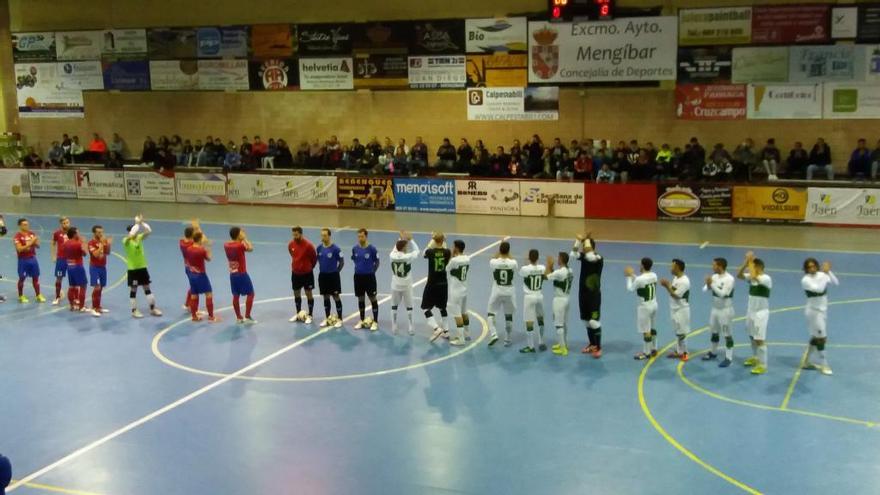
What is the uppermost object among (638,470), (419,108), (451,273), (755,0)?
(755,0)

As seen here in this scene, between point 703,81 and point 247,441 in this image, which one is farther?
point 703,81

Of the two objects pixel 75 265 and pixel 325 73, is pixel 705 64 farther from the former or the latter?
pixel 75 265

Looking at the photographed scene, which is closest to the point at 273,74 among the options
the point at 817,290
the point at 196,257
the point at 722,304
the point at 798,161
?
the point at 196,257

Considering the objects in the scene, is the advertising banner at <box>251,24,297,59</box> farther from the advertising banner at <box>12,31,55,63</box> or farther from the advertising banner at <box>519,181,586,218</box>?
the advertising banner at <box>519,181,586,218</box>

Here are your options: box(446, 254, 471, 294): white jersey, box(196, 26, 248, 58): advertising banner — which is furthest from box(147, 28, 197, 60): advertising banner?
box(446, 254, 471, 294): white jersey

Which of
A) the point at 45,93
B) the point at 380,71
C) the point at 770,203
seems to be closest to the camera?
the point at 770,203

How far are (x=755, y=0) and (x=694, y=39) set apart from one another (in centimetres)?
234

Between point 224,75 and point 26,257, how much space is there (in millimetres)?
19215

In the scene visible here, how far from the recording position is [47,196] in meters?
38.8

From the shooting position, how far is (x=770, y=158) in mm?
30734

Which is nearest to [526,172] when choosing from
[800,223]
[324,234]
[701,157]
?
[701,157]

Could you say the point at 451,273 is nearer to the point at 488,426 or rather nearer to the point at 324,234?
the point at 324,234

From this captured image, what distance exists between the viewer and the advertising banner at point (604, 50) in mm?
31625

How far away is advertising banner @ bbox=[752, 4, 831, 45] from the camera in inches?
1179
